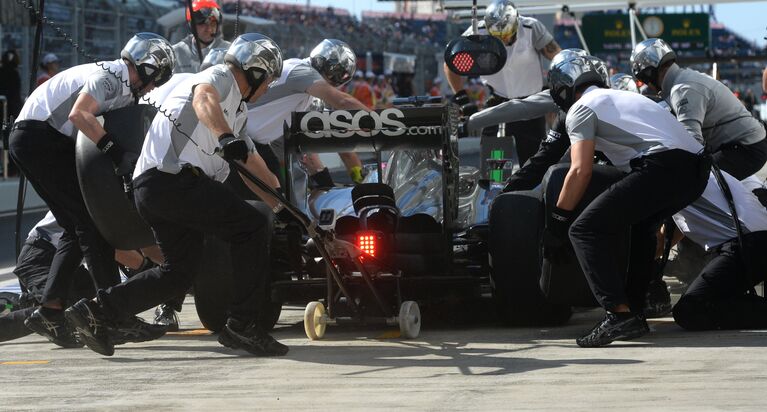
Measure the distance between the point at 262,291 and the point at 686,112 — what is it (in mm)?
3418

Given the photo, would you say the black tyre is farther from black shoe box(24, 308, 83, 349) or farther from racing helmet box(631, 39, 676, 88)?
black shoe box(24, 308, 83, 349)

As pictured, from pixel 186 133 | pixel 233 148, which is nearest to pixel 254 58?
pixel 186 133

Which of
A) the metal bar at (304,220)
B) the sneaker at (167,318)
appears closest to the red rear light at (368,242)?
the metal bar at (304,220)

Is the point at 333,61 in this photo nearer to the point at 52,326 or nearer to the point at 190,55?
the point at 190,55

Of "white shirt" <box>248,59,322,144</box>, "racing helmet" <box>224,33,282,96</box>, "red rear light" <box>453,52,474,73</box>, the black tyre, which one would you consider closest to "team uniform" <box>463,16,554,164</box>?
"red rear light" <box>453,52,474,73</box>

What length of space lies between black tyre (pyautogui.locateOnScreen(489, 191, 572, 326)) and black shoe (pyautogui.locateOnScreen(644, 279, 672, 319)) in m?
0.76

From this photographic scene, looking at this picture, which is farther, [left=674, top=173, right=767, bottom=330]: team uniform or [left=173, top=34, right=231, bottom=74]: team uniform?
[left=173, top=34, right=231, bottom=74]: team uniform

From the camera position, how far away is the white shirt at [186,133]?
7531mm

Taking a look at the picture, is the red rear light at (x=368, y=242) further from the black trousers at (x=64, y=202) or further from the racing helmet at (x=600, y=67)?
the racing helmet at (x=600, y=67)

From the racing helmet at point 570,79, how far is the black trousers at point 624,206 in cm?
54

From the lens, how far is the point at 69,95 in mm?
8461

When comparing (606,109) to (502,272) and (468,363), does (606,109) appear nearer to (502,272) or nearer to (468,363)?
(502,272)

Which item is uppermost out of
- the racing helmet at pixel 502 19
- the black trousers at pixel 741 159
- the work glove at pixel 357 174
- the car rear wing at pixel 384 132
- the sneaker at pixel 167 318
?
the racing helmet at pixel 502 19

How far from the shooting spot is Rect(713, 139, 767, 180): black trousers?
9.85 metres
